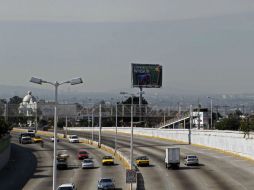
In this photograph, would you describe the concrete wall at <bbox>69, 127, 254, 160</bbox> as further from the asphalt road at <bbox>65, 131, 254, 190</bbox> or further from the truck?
the truck

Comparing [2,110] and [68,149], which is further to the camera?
[2,110]

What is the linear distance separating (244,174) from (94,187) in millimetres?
18427

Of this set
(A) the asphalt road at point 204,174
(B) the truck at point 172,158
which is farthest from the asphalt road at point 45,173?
(B) the truck at point 172,158

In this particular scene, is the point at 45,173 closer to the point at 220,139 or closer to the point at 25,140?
the point at 220,139

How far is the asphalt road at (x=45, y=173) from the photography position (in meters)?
62.8

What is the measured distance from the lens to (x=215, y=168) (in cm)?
7444

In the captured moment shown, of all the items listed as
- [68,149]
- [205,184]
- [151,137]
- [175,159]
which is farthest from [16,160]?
[151,137]

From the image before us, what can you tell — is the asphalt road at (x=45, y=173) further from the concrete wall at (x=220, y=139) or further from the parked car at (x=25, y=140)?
the parked car at (x=25, y=140)

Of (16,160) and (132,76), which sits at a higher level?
(132,76)

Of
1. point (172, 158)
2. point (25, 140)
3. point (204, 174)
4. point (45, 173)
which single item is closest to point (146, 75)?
point (25, 140)

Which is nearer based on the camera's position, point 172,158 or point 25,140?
point 172,158

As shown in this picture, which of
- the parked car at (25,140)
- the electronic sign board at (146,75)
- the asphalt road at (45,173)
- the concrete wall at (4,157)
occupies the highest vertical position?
the electronic sign board at (146,75)

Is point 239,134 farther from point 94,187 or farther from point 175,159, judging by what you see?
point 94,187

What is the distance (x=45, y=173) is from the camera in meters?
74.7
